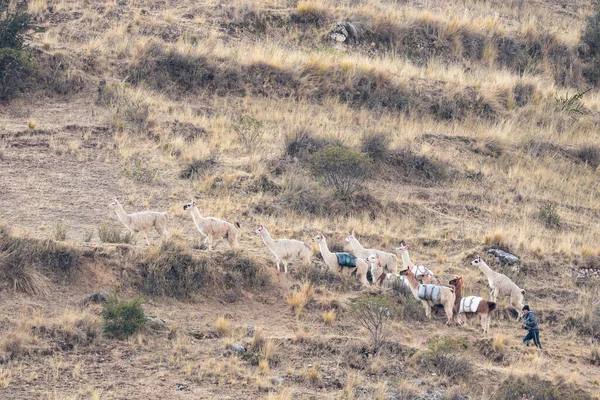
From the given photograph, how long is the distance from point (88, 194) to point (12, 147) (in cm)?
306

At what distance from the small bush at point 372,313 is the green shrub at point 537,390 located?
2116 mm

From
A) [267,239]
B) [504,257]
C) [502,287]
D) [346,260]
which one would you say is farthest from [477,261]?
[267,239]

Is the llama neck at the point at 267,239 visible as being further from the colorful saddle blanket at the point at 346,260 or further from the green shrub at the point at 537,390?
the green shrub at the point at 537,390

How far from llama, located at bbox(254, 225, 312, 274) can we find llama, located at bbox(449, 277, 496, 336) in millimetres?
2681

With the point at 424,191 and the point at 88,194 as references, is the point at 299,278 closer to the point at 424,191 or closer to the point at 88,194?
the point at 88,194

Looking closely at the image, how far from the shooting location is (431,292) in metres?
16.6

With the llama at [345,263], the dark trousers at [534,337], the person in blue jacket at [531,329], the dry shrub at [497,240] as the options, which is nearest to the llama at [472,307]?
the person in blue jacket at [531,329]

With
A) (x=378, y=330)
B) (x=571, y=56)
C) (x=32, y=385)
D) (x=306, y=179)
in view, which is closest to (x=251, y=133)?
(x=306, y=179)

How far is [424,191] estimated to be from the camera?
2373 centimetres

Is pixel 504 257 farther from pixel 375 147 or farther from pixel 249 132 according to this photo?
pixel 249 132

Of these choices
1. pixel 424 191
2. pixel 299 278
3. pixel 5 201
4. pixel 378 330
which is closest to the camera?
pixel 378 330

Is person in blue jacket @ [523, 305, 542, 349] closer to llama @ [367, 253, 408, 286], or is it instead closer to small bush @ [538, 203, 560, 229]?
llama @ [367, 253, 408, 286]

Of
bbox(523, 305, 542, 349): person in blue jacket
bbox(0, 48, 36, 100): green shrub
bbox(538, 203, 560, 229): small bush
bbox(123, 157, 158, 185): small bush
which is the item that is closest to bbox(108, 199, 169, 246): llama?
bbox(123, 157, 158, 185): small bush

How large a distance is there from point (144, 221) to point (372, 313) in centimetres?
459
